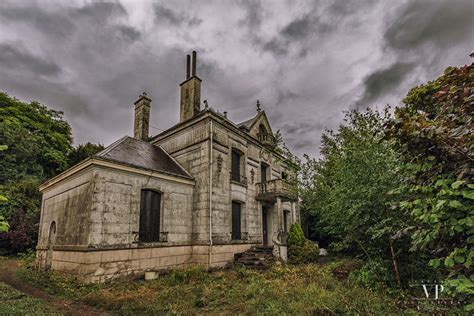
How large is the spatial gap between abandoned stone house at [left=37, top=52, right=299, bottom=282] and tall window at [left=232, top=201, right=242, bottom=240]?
5 cm

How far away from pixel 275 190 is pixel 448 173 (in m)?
12.6

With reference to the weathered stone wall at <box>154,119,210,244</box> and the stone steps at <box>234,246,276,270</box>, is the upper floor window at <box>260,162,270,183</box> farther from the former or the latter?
the weathered stone wall at <box>154,119,210,244</box>

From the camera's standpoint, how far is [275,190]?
15.1 meters

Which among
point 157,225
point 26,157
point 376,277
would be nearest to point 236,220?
point 157,225

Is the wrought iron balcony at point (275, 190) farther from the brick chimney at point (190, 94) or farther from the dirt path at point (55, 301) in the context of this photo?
the dirt path at point (55, 301)

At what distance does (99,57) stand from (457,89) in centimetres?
1318

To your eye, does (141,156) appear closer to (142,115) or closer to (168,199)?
(168,199)

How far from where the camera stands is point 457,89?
8.61ft

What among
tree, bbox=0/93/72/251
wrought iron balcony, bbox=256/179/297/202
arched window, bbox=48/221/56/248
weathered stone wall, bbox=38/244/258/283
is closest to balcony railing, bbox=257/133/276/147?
wrought iron balcony, bbox=256/179/297/202

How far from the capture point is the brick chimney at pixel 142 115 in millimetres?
15852

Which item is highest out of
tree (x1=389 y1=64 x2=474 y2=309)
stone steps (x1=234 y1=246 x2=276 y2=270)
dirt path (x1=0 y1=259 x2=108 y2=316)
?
tree (x1=389 y1=64 x2=474 y2=309)

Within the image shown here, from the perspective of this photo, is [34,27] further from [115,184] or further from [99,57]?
[115,184]

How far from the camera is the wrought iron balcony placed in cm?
1509

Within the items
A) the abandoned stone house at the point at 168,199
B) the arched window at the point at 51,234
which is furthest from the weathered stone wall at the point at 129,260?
the arched window at the point at 51,234
